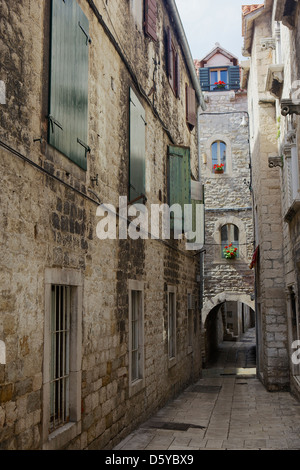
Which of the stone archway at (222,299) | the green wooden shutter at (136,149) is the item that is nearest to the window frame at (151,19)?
the green wooden shutter at (136,149)

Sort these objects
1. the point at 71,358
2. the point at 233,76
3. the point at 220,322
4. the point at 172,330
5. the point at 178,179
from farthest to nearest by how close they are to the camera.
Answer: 1. the point at 220,322
2. the point at 233,76
3. the point at 178,179
4. the point at 172,330
5. the point at 71,358

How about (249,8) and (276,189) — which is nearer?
(276,189)

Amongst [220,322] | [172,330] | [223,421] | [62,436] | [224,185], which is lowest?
[223,421]

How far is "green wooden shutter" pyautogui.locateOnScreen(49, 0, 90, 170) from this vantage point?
499 cm

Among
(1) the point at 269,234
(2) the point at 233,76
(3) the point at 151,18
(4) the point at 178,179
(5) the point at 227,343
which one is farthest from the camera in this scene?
(5) the point at 227,343

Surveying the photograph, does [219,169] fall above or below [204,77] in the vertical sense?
below

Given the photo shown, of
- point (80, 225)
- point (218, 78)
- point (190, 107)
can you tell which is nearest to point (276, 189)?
point (190, 107)

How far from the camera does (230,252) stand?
1864 centimetres

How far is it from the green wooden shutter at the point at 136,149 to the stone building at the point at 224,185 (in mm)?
10257

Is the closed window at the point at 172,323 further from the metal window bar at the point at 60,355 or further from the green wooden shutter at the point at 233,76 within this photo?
the green wooden shutter at the point at 233,76

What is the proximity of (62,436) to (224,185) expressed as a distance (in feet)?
51.2

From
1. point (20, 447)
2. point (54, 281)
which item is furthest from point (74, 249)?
point (20, 447)

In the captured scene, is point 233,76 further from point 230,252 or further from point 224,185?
point 230,252

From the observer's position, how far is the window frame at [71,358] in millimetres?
4609
